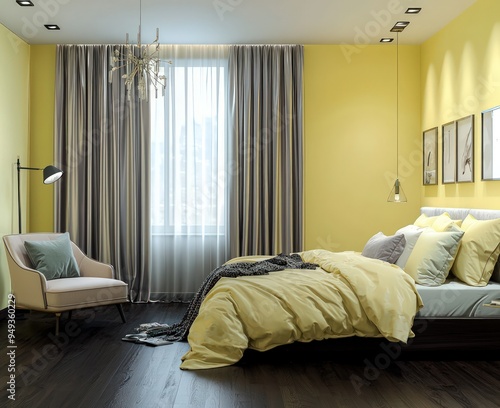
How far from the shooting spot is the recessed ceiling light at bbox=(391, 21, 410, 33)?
605cm

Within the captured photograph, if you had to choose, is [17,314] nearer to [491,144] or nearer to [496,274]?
[496,274]

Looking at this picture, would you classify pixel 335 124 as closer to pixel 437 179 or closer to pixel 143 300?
pixel 437 179

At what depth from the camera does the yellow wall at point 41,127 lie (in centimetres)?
699

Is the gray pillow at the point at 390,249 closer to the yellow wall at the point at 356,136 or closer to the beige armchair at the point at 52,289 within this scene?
the yellow wall at the point at 356,136

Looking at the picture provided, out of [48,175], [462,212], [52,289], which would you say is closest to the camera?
[52,289]

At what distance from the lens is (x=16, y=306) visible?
5551 millimetres

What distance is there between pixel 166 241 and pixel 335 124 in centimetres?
228

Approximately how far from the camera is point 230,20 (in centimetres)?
604

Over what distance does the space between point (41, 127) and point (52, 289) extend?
245cm

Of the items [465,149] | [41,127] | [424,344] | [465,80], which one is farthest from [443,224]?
[41,127]

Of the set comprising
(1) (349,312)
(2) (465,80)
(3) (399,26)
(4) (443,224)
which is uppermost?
(3) (399,26)

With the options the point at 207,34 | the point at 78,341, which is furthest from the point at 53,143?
the point at 78,341

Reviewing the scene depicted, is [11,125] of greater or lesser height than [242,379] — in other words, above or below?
above

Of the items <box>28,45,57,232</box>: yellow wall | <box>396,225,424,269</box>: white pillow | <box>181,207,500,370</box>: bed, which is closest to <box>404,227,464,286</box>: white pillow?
<box>181,207,500,370</box>: bed
